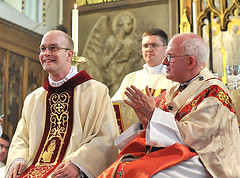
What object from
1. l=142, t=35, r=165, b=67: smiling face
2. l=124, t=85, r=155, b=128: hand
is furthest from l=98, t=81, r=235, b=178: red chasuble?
l=142, t=35, r=165, b=67: smiling face

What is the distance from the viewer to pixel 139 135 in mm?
3393

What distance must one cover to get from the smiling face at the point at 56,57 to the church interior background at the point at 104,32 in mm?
2698

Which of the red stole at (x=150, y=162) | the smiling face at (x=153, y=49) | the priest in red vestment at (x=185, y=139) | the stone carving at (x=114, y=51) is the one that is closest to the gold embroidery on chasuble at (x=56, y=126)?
the priest in red vestment at (x=185, y=139)

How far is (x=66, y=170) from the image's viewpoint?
3377mm

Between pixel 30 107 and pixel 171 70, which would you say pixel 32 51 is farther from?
pixel 171 70

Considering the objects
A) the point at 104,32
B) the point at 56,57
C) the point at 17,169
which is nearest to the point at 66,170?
the point at 17,169

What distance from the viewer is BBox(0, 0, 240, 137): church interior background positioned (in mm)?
6418

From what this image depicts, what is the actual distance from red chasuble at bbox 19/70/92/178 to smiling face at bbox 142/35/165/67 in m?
1.26

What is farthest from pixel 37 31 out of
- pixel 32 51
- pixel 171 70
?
pixel 171 70

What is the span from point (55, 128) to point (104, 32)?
3.90 m

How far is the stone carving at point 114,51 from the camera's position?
23.9 feet

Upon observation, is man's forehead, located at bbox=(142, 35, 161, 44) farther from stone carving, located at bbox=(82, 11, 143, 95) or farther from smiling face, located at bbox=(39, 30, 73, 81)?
stone carving, located at bbox=(82, 11, 143, 95)

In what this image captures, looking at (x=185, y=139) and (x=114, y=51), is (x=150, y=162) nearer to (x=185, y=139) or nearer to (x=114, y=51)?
(x=185, y=139)

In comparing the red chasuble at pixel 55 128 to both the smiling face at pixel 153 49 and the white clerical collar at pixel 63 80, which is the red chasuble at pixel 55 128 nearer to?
the white clerical collar at pixel 63 80
